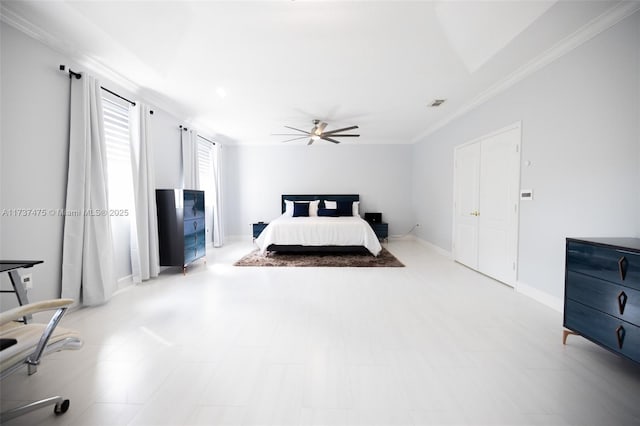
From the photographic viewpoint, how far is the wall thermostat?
2.83 meters

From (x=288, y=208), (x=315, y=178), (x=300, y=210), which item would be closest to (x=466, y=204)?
(x=300, y=210)

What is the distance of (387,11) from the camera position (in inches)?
82.1

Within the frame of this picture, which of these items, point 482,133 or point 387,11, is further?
point 482,133

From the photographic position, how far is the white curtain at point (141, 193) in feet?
10.8

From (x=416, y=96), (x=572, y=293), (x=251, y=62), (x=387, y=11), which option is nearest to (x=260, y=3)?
(x=251, y=62)

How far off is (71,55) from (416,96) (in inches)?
168

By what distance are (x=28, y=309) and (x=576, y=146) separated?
4195 millimetres

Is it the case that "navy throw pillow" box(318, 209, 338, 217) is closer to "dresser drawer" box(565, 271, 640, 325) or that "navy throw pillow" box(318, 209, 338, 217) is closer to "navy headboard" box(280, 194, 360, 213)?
"navy headboard" box(280, 194, 360, 213)

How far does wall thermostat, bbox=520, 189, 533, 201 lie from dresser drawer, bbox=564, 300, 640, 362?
1399 mm

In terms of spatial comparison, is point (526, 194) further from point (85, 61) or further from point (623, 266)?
point (85, 61)

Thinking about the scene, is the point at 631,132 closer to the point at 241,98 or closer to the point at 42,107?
the point at 241,98

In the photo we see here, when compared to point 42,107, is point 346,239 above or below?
below

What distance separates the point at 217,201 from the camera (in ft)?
19.0

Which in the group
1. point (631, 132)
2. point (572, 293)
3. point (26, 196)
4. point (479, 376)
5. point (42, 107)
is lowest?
point (479, 376)
